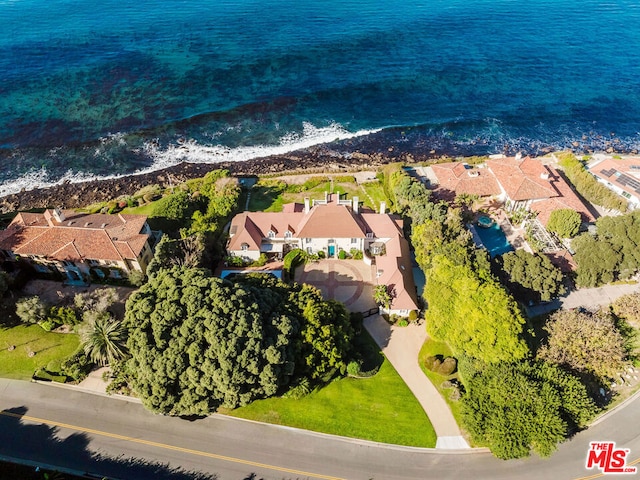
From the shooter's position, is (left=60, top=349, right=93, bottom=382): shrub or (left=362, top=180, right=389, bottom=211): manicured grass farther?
(left=362, top=180, right=389, bottom=211): manicured grass

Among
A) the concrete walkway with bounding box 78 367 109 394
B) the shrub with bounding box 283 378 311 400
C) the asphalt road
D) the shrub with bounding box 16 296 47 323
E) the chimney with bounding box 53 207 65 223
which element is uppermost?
the chimney with bounding box 53 207 65 223

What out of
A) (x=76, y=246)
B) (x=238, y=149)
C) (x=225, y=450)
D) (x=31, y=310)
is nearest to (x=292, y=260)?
(x=225, y=450)

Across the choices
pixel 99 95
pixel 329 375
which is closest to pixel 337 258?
pixel 329 375

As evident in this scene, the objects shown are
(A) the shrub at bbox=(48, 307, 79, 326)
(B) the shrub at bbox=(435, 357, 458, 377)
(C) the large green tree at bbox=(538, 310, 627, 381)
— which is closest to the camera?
(C) the large green tree at bbox=(538, 310, 627, 381)

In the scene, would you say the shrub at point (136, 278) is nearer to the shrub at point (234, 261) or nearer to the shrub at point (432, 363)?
the shrub at point (234, 261)

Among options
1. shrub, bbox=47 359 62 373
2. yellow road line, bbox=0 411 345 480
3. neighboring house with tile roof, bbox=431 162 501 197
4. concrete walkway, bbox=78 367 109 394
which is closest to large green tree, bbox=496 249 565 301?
neighboring house with tile roof, bbox=431 162 501 197

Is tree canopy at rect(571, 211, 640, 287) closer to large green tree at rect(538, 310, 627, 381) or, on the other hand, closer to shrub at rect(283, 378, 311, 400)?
large green tree at rect(538, 310, 627, 381)
